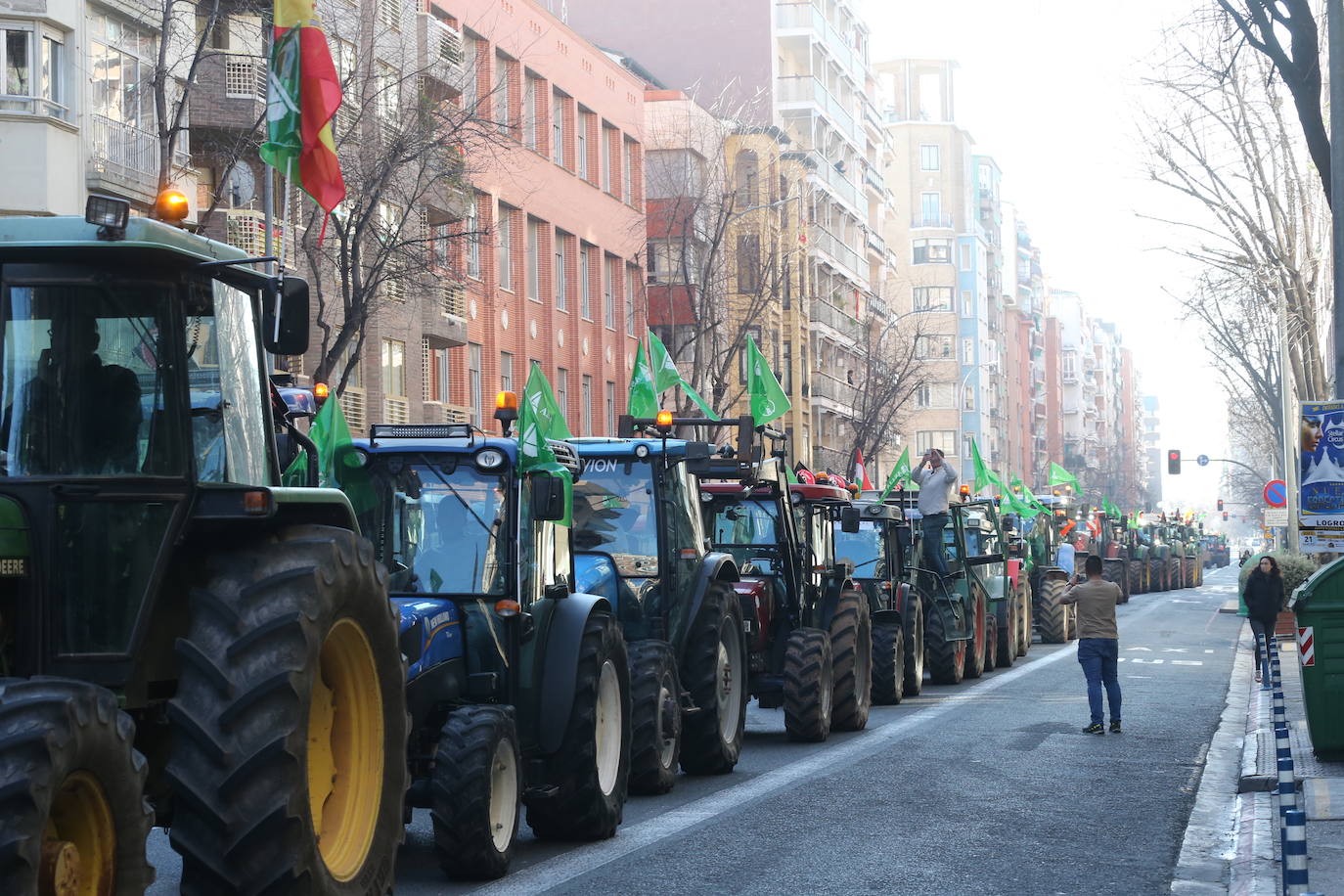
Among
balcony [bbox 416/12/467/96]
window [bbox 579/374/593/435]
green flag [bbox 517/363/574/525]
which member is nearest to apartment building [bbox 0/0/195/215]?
balcony [bbox 416/12/467/96]

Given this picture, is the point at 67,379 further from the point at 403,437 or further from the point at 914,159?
the point at 914,159

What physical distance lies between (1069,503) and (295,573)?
181 ft

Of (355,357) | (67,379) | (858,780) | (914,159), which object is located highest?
(914,159)

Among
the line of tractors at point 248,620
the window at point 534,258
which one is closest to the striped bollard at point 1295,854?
the line of tractors at point 248,620

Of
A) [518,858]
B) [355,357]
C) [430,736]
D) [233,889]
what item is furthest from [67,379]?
[355,357]

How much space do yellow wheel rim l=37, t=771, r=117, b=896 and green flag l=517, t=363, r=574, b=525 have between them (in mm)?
4978

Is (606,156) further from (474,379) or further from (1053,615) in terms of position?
(1053,615)

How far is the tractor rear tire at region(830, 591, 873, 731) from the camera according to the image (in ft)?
58.7

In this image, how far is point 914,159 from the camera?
118 meters

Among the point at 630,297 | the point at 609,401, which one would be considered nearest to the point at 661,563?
the point at 609,401

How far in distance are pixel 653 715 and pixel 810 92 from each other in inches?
2549

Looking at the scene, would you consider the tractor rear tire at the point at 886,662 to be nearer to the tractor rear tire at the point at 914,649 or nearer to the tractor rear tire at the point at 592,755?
the tractor rear tire at the point at 914,649

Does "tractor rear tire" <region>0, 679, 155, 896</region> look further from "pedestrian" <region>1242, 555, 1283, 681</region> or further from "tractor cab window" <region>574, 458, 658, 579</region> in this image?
"pedestrian" <region>1242, 555, 1283, 681</region>

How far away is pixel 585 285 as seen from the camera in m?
50.9
